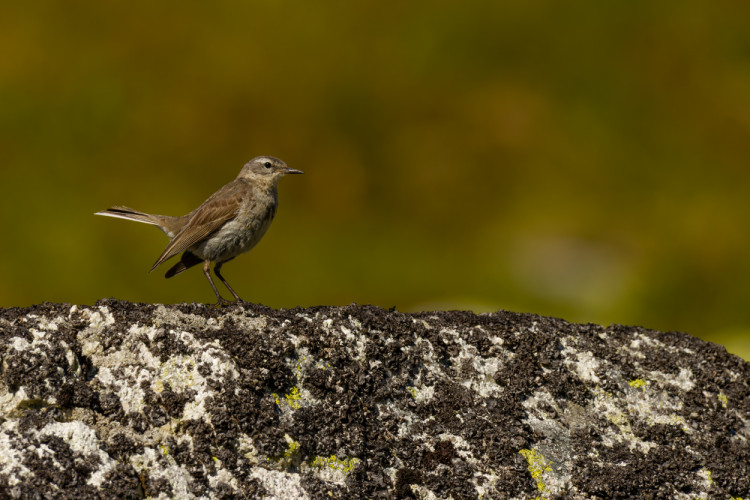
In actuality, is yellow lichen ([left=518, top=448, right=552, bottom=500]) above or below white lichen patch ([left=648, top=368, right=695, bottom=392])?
below

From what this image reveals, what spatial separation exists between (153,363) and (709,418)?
3.18 metres

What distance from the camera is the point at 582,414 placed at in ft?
14.7

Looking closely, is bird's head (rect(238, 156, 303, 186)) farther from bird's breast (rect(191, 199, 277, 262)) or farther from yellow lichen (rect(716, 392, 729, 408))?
yellow lichen (rect(716, 392, 729, 408))

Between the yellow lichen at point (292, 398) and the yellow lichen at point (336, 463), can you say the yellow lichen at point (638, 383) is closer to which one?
the yellow lichen at point (336, 463)

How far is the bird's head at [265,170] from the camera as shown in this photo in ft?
26.7

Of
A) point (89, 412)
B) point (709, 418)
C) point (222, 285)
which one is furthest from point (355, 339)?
point (222, 285)

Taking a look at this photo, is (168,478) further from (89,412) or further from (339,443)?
(339,443)

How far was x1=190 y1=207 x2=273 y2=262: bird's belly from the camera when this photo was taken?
25.3 feet

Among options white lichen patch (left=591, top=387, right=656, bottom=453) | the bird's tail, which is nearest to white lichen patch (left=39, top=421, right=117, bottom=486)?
white lichen patch (left=591, top=387, right=656, bottom=453)

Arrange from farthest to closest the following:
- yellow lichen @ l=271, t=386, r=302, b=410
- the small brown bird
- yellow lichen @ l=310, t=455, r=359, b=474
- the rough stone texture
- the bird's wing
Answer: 1. the small brown bird
2. the bird's wing
3. yellow lichen @ l=271, t=386, r=302, b=410
4. yellow lichen @ l=310, t=455, r=359, b=474
5. the rough stone texture

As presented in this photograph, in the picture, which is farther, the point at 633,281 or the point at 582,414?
the point at 633,281

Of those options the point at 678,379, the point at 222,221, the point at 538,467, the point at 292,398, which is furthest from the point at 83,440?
the point at 222,221

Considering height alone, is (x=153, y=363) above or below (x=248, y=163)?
below

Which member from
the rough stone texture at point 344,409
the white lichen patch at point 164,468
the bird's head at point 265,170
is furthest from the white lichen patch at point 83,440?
the bird's head at point 265,170
